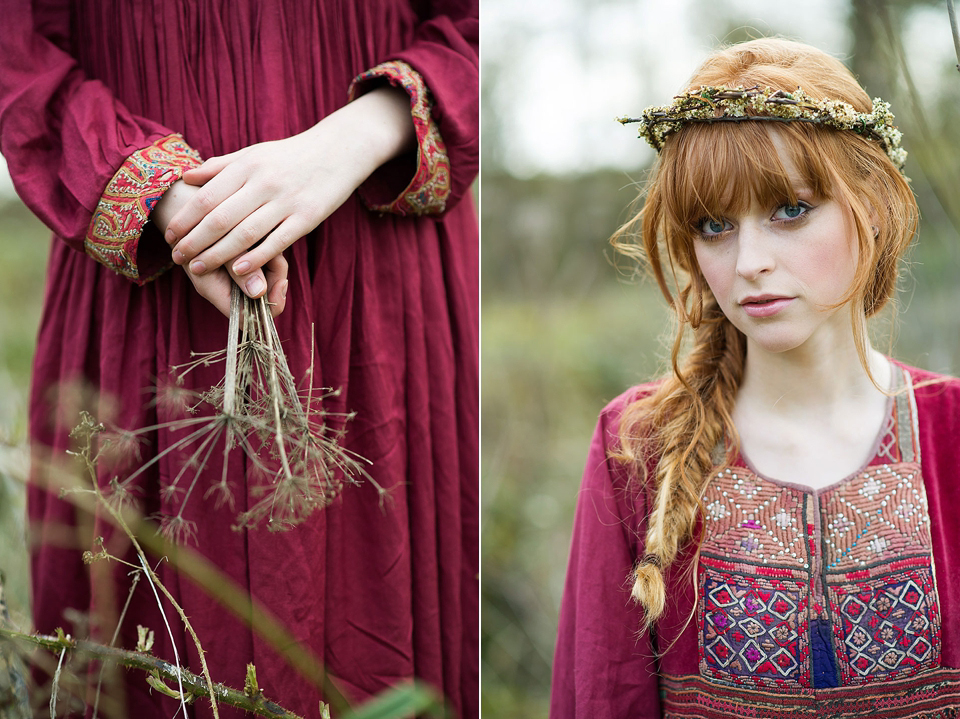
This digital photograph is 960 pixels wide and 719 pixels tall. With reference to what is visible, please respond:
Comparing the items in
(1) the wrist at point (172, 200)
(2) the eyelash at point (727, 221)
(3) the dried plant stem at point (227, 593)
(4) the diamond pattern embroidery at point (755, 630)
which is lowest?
(4) the diamond pattern embroidery at point (755, 630)

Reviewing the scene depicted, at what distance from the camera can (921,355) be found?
69.6 inches

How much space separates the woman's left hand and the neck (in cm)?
68

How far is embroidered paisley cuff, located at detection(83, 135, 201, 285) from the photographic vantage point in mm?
881

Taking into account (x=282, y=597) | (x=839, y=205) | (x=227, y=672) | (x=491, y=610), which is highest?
(x=839, y=205)

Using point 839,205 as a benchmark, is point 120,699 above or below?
below

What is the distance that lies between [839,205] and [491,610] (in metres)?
1.78

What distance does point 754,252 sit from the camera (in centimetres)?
99

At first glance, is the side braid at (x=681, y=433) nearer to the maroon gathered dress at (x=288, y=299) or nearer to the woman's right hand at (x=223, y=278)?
the maroon gathered dress at (x=288, y=299)

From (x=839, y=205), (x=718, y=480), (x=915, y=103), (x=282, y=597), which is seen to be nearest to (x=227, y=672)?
(x=282, y=597)

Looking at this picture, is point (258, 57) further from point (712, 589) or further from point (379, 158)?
point (712, 589)

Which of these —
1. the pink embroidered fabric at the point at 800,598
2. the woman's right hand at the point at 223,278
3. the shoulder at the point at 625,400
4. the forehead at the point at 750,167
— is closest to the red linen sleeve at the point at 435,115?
the woman's right hand at the point at 223,278

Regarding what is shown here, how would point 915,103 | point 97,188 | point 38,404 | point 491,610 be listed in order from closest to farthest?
point 97,188, point 38,404, point 915,103, point 491,610

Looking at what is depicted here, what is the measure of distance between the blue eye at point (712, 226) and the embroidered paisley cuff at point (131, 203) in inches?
27.8

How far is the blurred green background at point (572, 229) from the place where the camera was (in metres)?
1.62
